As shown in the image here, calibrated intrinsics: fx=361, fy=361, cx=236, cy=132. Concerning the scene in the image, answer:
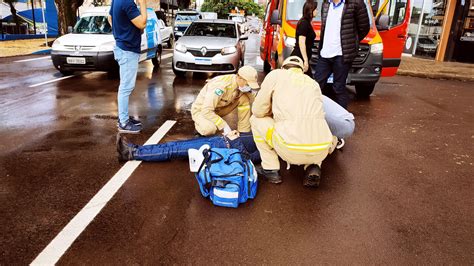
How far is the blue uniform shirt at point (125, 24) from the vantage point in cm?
449

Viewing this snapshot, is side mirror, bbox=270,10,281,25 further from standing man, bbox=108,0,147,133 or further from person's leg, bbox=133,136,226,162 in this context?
person's leg, bbox=133,136,226,162

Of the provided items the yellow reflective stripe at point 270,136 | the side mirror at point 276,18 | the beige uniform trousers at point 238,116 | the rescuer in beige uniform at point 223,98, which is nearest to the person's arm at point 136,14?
the rescuer in beige uniform at point 223,98

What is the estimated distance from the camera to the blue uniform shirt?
449 cm

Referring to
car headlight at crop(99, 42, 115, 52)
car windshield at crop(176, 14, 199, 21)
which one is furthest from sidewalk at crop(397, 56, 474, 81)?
car windshield at crop(176, 14, 199, 21)

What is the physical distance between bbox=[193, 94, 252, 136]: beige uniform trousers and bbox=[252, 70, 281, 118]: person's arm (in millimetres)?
648

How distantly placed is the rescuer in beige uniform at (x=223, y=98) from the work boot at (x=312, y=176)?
38.1 inches

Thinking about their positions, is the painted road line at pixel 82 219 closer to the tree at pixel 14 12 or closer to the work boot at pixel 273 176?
the work boot at pixel 273 176

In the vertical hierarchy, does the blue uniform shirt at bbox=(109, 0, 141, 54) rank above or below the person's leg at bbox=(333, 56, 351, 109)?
above

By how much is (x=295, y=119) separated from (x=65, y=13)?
1643 cm

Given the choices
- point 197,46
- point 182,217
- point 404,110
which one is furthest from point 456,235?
point 197,46

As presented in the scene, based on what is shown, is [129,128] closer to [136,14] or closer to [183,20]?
[136,14]

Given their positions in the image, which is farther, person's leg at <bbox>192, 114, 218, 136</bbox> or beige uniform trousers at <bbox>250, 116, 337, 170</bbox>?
person's leg at <bbox>192, 114, 218, 136</bbox>

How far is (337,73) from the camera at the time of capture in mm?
5086

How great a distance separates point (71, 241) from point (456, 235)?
2.94 m
